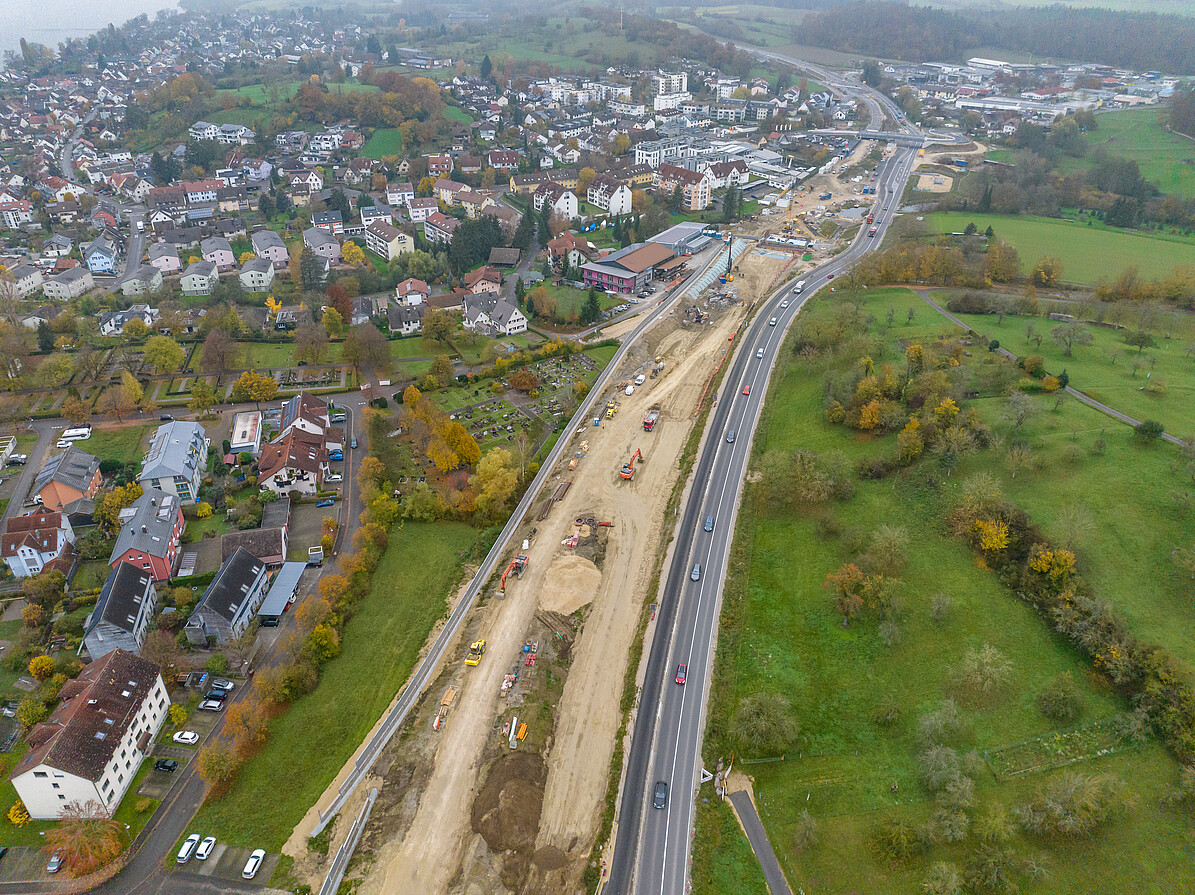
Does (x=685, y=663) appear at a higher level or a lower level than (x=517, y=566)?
higher

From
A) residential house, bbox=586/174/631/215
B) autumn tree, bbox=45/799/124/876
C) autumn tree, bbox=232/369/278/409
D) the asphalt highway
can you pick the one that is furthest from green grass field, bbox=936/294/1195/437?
autumn tree, bbox=232/369/278/409

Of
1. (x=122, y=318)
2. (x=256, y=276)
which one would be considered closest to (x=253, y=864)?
(x=122, y=318)

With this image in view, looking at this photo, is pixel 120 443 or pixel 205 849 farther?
pixel 120 443

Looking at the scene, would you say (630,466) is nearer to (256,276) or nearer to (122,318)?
(256,276)

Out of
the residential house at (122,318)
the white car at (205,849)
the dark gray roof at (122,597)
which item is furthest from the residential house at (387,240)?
the white car at (205,849)

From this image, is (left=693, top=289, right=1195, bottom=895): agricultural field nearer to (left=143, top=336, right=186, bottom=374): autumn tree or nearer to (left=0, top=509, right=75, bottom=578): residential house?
Answer: (left=0, top=509, right=75, bottom=578): residential house

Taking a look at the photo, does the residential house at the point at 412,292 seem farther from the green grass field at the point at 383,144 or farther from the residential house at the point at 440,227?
the green grass field at the point at 383,144
